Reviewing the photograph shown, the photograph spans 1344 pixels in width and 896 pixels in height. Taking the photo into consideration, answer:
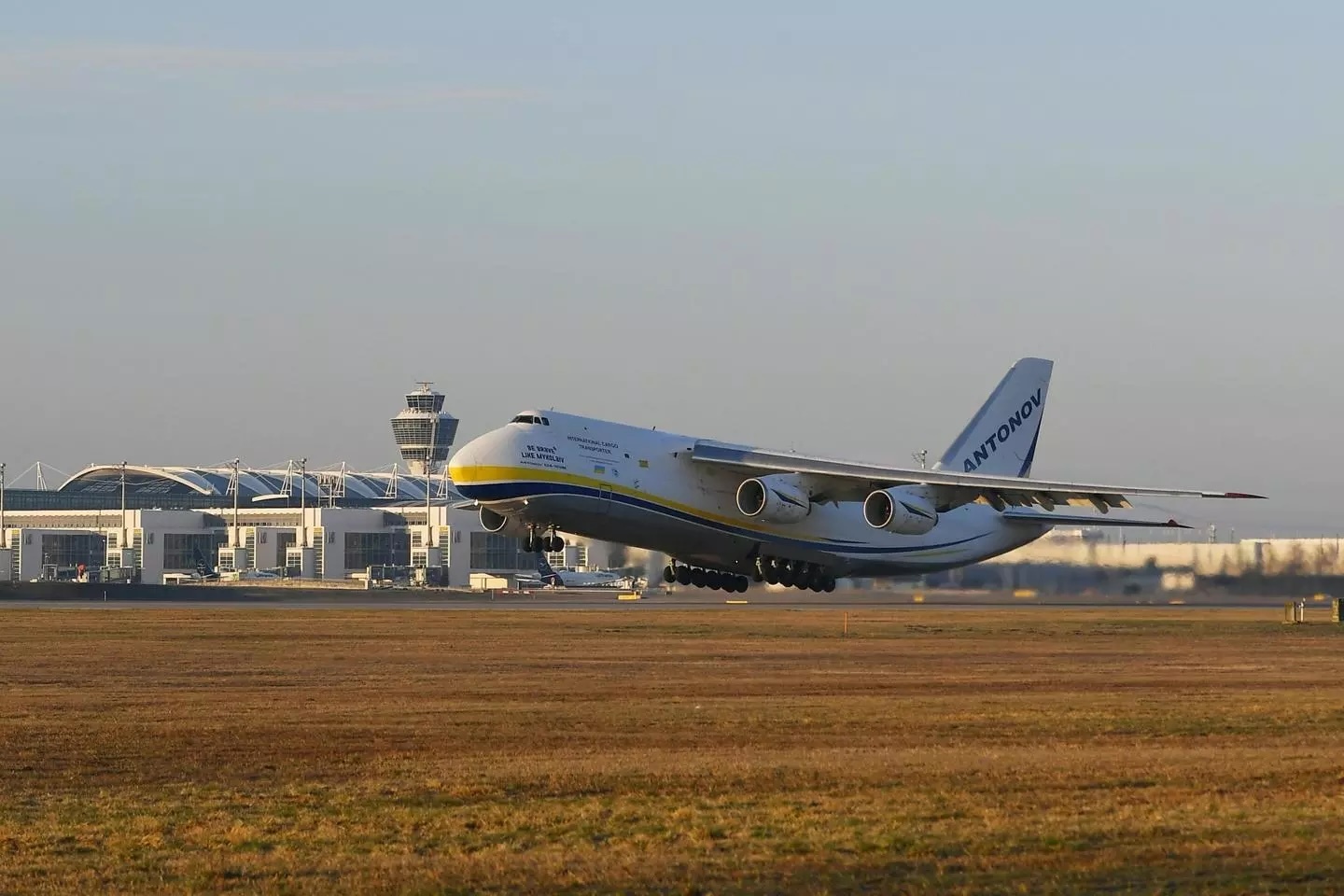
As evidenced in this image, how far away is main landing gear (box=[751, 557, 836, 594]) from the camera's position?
40.2 m

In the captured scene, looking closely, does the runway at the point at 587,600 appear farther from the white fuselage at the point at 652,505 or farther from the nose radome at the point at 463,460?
the nose radome at the point at 463,460

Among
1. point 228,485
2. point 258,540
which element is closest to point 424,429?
point 228,485

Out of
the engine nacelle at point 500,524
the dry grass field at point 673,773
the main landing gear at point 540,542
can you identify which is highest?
the engine nacelle at point 500,524

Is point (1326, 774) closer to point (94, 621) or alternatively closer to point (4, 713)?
point (4, 713)

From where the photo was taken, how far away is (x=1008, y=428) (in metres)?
47.4

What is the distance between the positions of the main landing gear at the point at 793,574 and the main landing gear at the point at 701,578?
3.74 ft

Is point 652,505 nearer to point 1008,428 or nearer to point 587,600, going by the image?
point 1008,428

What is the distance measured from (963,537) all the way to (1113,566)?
646cm

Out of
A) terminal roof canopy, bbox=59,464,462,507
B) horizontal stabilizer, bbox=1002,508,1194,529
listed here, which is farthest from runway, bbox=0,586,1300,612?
terminal roof canopy, bbox=59,464,462,507

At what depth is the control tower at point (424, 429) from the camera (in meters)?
166

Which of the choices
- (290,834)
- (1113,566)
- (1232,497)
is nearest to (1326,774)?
(290,834)

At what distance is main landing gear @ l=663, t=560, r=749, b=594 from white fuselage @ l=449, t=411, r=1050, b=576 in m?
1.64

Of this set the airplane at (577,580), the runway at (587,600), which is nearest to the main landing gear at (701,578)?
the runway at (587,600)

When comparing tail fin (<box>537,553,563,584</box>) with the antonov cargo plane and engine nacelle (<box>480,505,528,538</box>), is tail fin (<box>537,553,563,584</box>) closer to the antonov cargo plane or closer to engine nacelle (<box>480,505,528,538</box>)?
the antonov cargo plane
